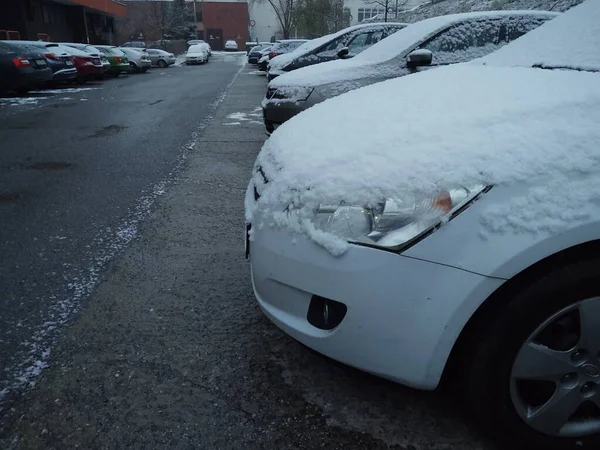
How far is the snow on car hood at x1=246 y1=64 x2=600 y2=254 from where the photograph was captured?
1.59 metres

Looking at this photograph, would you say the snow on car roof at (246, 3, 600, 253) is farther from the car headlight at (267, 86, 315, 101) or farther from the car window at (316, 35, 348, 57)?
the car window at (316, 35, 348, 57)

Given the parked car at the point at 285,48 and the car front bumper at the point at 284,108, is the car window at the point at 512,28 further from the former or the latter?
the parked car at the point at 285,48

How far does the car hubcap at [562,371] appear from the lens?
5.16 feet

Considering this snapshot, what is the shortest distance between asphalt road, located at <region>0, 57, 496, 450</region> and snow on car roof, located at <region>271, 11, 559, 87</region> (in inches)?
103

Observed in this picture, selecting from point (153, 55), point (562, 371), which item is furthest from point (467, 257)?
point (153, 55)

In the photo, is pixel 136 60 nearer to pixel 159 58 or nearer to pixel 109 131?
pixel 159 58

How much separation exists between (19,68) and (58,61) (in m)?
2.98

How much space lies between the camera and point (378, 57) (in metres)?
6.55

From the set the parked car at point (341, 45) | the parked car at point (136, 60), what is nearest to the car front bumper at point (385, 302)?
the parked car at point (341, 45)

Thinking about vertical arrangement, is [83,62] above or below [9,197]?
above

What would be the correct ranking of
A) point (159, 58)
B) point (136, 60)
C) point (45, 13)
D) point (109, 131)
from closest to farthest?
point (109, 131), point (136, 60), point (45, 13), point (159, 58)

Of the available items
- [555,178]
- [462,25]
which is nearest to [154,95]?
[462,25]

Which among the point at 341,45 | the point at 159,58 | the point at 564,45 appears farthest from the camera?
the point at 159,58

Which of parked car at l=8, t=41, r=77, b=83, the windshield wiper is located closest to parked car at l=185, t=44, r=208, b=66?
parked car at l=8, t=41, r=77, b=83
